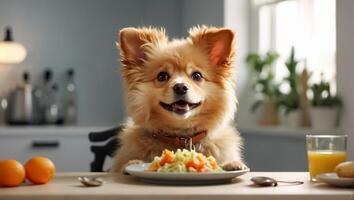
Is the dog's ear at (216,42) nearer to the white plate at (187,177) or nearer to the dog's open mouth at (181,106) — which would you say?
the dog's open mouth at (181,106)

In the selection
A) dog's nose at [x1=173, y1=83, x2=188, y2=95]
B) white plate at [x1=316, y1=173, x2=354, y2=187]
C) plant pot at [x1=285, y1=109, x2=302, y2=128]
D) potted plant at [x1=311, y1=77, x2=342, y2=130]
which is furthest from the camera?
plant pot at [x1=285, y1=109, x2=302, y2=128]

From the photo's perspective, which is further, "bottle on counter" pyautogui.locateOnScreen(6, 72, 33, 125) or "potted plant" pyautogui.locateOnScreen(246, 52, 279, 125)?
"bottle on counter" pyautogui.locateOnScreen(6, 72, 33, 125)

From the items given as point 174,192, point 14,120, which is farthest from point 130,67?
point 14,120

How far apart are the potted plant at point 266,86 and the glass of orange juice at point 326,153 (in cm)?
249

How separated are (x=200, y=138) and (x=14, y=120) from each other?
302 cm

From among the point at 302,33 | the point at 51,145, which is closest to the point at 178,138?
the point at 302,33

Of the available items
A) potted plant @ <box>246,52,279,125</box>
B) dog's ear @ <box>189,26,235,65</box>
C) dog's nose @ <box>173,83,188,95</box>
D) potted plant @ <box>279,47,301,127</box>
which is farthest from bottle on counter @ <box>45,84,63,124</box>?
dog's nose @ <box>173,83,188,95</box>

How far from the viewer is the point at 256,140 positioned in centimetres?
401

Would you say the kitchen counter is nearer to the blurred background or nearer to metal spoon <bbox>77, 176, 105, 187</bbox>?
the blurred background

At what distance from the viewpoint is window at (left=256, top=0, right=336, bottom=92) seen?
355cm

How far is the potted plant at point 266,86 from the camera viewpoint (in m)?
3.96

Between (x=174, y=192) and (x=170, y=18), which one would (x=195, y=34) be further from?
(x=170, y=18)

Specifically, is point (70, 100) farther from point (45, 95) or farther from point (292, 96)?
point (292, 96)

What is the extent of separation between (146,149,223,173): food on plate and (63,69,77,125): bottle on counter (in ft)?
11.1
